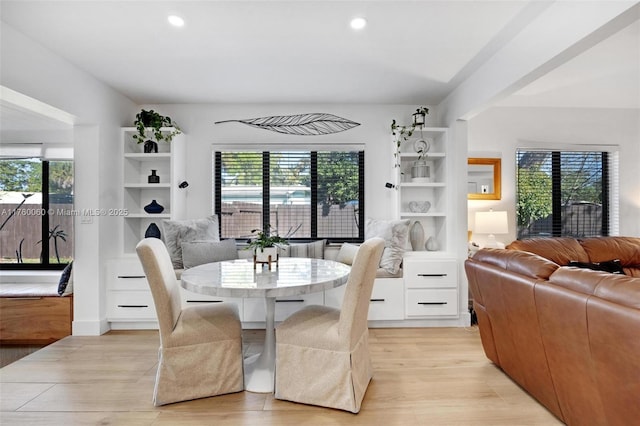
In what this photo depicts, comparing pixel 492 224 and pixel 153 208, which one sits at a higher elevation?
pixel 153 208

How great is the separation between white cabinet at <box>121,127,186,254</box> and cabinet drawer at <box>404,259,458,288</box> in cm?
258

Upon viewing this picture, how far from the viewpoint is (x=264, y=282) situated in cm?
195

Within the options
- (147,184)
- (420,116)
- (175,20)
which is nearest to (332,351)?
(175,20)

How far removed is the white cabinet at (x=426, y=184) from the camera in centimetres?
366

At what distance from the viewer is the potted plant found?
11.5 ft

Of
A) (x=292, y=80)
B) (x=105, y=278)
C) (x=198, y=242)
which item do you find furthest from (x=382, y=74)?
(x=105, y=278)

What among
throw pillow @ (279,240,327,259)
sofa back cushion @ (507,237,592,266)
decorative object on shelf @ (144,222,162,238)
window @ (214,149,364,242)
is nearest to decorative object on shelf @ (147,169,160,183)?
decorative object on shelf @ (144,222,162,238)

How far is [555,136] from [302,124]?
123 inches

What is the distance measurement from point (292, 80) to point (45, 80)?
1.97 m

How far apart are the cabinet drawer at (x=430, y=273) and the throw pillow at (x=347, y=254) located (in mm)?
532

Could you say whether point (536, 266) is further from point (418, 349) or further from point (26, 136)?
point (26, 136)

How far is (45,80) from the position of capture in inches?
102

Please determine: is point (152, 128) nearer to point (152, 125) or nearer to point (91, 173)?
point (152, 125)

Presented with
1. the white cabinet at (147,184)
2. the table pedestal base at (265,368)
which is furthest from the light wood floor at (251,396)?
the white cabinet at (147,184)
